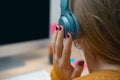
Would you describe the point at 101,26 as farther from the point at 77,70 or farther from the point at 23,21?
the point at 23,21

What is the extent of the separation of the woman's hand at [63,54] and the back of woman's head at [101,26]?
0.08 metres

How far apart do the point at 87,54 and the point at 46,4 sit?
0.54 m

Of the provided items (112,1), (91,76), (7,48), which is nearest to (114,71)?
(91,76)

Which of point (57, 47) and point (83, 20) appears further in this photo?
point (57, 47)

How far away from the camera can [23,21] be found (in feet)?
3.39

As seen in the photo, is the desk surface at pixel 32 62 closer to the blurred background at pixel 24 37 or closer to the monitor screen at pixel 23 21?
the blurred background at pixel 24 37

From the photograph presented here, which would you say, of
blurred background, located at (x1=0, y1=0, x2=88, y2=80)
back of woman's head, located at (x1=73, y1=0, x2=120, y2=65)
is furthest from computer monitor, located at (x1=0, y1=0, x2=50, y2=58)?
back of woman's head, located at (x1=73, y1=0, x2=120, y2=65)

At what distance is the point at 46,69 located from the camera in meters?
1.03

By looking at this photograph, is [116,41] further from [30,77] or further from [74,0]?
[30,77]

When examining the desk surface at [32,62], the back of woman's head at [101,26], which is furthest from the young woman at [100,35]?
the desk surface at [32,62]

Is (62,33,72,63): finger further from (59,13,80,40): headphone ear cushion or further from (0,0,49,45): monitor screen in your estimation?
(0,0,49,45): monitor screen

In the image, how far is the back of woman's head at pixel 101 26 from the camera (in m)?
0.49

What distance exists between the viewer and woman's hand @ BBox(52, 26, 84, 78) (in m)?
0.63

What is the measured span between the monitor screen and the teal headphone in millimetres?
454
